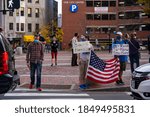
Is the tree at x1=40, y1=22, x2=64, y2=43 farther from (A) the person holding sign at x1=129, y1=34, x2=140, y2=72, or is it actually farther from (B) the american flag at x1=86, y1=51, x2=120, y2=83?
(B) the american flag at x1=86, y1=51, x2=120, y2=83

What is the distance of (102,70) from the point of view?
12.6 meters

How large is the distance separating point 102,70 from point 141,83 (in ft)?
16.2

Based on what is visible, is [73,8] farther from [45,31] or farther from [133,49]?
[133,49]

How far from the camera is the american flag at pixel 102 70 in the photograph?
12.4 meters

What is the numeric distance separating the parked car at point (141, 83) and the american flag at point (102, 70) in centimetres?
436

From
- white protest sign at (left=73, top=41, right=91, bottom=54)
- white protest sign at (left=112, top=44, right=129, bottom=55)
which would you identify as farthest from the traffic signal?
white protest sign at (left=112, top=44, right=129, bottom=55)

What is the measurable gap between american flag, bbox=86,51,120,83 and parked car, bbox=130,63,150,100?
436 centimetres

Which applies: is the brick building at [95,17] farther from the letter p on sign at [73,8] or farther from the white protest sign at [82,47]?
the white protest sign at [82,47]

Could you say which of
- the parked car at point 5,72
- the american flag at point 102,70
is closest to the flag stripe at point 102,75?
the american flag at point 102,70

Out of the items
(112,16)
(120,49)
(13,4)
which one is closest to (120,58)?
(120,49)

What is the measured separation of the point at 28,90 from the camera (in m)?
11.8

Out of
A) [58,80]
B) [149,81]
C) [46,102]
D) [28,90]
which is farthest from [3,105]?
[58,80]

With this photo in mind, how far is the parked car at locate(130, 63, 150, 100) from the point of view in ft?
24.6

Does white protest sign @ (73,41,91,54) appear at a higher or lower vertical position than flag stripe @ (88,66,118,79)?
higher
